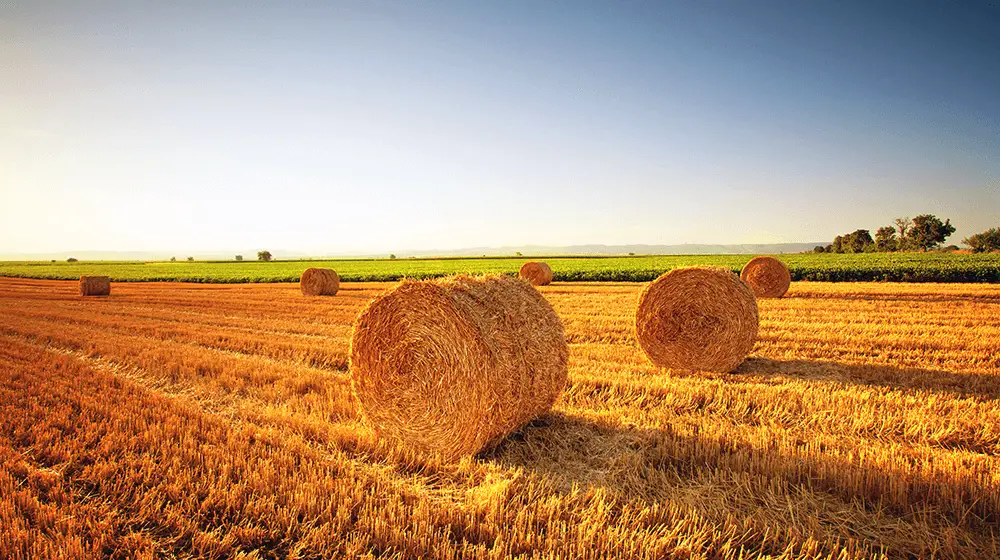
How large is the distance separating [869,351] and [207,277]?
44.7 metres

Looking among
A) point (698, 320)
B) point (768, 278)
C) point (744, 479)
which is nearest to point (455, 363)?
point (744, 479)

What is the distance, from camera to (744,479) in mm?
4340

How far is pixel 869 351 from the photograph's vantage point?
9750 millimetres

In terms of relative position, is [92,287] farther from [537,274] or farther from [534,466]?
[534,466]

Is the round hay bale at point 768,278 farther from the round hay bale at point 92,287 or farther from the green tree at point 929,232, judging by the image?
the green tree at point 929,232

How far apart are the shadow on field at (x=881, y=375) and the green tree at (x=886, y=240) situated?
84483 mm

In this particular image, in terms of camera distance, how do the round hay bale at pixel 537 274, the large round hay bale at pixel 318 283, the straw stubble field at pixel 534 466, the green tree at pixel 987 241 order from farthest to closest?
the green tree at pixel 987 241, the round hay bale at pixel 537 274, the large round hay bale at pixel 318 283, the straw stubble field at pixel 534 466

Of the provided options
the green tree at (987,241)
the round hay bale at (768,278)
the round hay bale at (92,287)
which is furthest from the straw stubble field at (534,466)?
the green tree at (987,241)

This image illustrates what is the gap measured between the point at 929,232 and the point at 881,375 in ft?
308

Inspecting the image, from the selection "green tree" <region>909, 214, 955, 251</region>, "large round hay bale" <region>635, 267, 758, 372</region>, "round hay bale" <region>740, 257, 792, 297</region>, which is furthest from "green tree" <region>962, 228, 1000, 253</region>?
"large round hay bale" <region>635, 267, 758, 372</region>

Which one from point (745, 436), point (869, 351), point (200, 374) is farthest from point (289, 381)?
point (869, 351)

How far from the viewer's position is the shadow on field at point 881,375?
7.23 m

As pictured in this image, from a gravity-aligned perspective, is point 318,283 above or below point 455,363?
above

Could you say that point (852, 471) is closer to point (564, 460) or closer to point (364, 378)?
point (564, 460)
